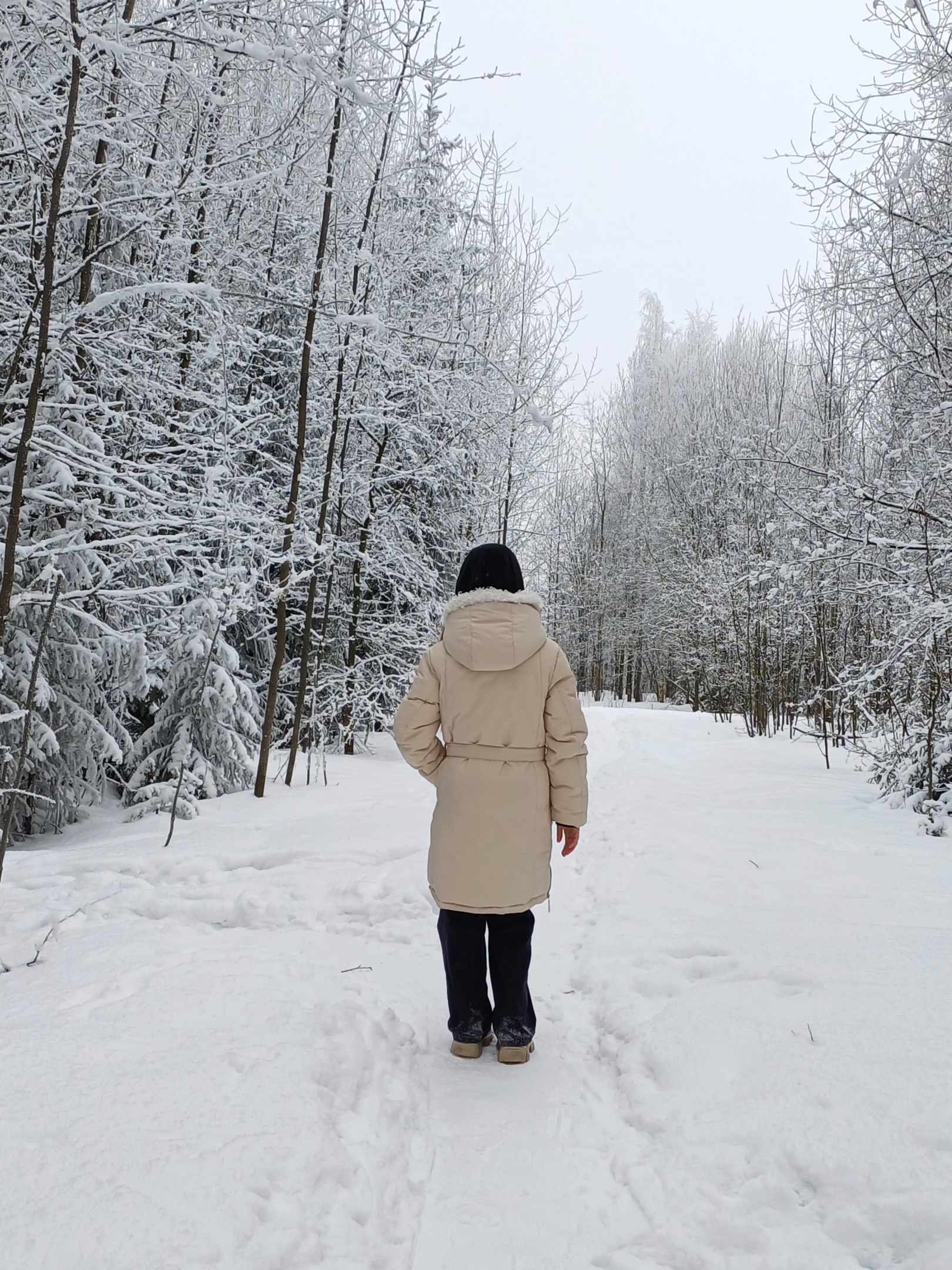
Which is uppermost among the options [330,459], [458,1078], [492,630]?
[330,459]

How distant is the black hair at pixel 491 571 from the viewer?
121 inches

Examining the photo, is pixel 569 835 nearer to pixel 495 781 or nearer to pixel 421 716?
pixel 495 781

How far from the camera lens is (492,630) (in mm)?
2932

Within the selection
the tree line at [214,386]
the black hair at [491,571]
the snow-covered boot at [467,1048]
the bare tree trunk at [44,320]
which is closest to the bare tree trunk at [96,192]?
the tree line at [214,386]

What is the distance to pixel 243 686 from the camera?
7.09 meters

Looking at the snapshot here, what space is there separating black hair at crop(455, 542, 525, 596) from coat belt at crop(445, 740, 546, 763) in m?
0.61

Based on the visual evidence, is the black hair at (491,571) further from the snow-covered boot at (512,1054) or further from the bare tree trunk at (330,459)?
the bare tree trunk at (330,459)

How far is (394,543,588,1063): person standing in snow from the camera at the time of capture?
115 inches

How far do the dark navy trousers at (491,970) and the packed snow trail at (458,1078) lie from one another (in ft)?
0.47

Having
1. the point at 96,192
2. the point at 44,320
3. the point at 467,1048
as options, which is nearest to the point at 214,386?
the point at 96,192

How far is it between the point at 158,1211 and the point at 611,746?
1100 cm

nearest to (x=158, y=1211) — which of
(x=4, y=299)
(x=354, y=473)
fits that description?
(x=4, y=299)

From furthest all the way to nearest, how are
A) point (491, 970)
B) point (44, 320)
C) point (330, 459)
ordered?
point (330, 459) < point (44, 320) < point (491, 970)

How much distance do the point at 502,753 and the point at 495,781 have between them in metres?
0.11
